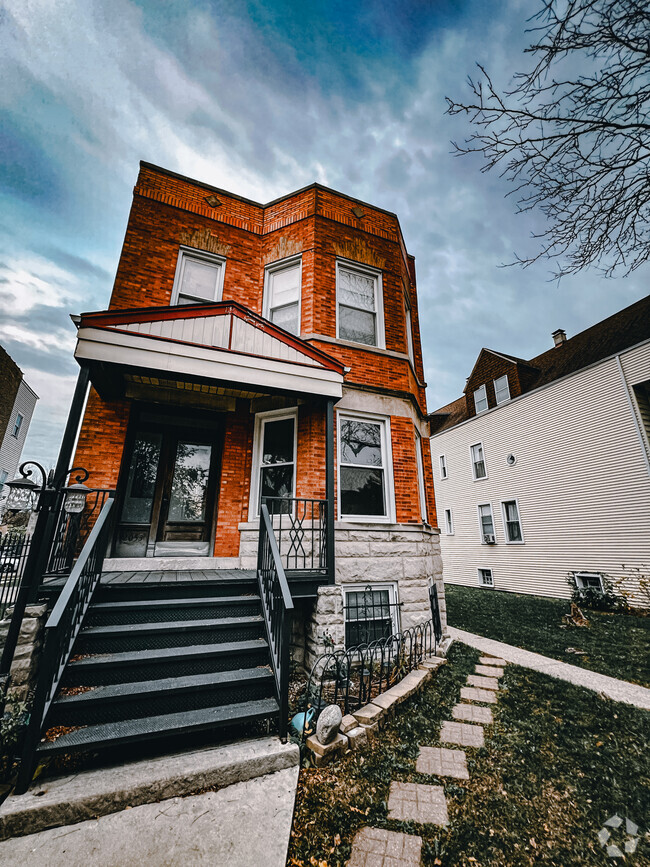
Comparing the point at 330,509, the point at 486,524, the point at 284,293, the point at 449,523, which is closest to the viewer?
the point at 330,509

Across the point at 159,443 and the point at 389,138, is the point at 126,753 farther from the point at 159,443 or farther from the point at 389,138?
the point at 389,138

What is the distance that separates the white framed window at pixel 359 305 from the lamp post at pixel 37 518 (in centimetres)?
501

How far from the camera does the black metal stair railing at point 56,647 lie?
7.39 ft

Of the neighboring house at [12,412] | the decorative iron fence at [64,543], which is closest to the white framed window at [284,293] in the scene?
the decorative iron fence at [64,543]

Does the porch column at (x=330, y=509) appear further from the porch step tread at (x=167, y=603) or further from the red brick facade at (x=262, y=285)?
the porch step tread at (x=167, y=603)

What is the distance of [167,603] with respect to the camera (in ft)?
11.8

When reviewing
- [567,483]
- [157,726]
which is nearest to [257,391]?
[157,726]

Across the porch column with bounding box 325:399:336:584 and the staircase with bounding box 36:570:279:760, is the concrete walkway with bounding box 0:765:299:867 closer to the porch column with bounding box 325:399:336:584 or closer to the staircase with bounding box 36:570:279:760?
the staircase with bounding box 36:570:279:760

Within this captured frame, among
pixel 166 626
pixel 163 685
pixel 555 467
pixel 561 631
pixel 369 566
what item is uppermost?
pixel 555 467

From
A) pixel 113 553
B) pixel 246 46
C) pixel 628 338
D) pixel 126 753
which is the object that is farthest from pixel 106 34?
pixel 628 338

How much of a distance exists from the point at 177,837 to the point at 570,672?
17.6 feet

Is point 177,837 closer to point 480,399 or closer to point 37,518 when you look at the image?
point 37,518

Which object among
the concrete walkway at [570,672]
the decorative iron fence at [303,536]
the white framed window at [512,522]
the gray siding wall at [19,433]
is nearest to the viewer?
the concrete walkway at [570,672]

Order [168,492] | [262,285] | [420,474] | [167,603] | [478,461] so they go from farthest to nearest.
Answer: [478,461] < [420,474] < [262,285] < [168,492] < [167,603]
